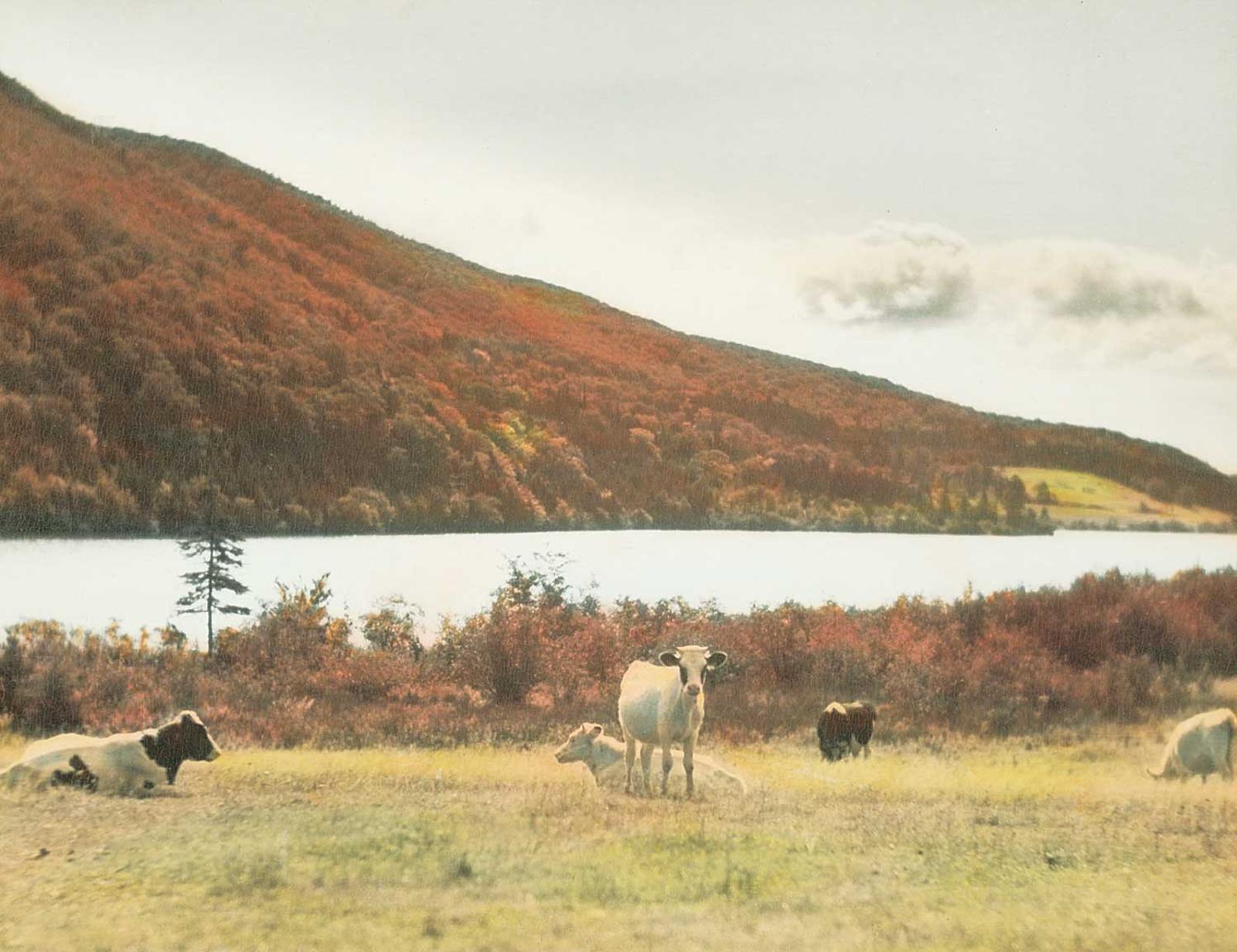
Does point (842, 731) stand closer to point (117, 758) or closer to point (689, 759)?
point (689, 759)

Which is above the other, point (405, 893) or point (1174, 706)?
point (1174, 706)

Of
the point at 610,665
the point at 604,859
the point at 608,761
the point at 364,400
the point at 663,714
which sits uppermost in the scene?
the point at 364,400

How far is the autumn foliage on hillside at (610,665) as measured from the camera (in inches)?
213

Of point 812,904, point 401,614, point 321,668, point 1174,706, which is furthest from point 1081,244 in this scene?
point 321,668

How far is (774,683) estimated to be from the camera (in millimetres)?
5742

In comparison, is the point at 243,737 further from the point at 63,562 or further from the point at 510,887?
the point at 510,887

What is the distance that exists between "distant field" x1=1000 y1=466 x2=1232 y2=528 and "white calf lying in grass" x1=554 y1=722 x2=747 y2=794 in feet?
7.01

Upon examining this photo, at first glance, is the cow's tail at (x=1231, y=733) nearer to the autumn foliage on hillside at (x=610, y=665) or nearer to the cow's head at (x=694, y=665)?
the autumn foliage on hillside at (x=610, y=665)

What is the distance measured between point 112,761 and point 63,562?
92cm

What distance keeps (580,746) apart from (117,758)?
2009mm

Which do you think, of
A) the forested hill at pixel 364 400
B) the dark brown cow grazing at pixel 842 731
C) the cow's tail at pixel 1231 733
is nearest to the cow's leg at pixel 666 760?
the dark brown cow grazing at pixel 842 731

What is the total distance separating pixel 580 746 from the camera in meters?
5.40

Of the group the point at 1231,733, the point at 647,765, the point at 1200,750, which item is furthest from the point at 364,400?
the point at 1231,733

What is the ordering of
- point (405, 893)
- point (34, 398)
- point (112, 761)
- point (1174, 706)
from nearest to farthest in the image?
point (405, 893), point (112, 761), point (34, 398), point (1174, 706)
